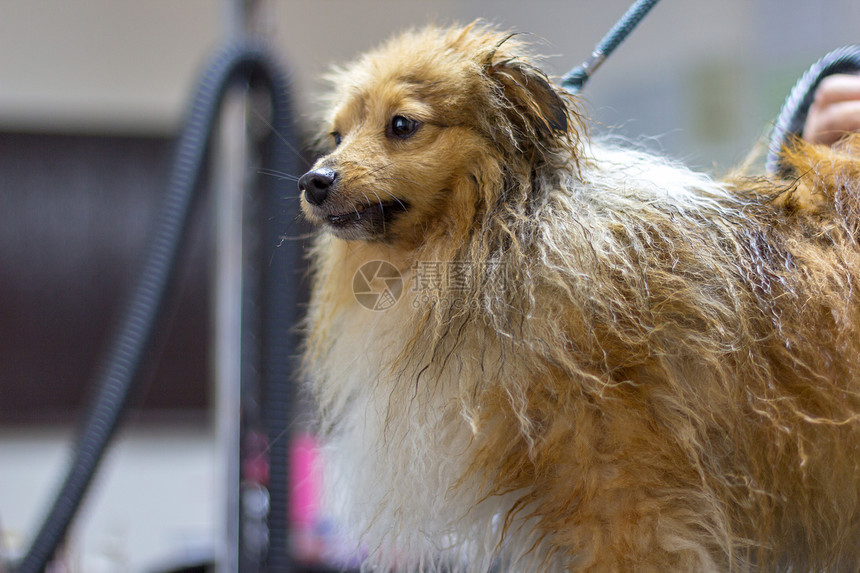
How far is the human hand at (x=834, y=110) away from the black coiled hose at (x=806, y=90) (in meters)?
0.01

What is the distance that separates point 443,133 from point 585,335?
0.72 ft

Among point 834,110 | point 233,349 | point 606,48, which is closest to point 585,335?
point 606,48

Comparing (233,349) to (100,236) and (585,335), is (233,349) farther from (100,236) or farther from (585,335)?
(100,236)

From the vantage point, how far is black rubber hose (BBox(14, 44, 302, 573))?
44.3 inches

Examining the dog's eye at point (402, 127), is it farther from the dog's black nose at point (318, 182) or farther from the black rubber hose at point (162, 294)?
the black rubber hose at point (162, 294)

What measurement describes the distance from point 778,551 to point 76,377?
2864mm

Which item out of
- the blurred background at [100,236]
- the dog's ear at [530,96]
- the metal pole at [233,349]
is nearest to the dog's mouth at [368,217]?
the dog's ear at [530,96]

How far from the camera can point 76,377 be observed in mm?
2916

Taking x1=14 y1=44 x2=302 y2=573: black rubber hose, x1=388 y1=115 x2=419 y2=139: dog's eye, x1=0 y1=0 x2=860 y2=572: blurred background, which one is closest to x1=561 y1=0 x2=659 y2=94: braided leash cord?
x1=388 y1=115 x2=419 y2=139: dog's eye

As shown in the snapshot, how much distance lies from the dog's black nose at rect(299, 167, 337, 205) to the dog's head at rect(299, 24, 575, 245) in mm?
16

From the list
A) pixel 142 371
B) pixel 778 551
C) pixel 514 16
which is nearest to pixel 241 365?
pixel 142 371

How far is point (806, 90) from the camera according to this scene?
88cm

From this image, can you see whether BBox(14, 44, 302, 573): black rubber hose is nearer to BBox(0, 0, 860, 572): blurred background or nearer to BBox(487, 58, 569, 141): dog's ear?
BBox(487, 58, 569, 141): dog's ear

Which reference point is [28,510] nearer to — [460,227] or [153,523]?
[153,523]
